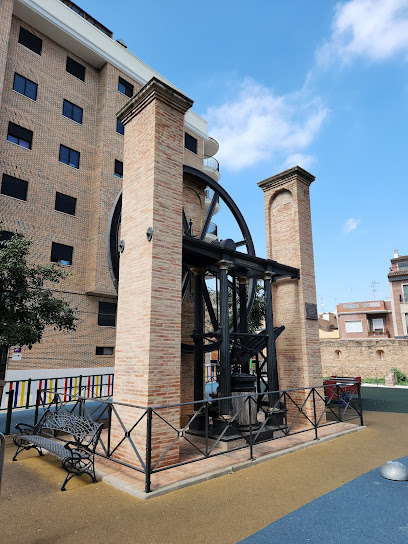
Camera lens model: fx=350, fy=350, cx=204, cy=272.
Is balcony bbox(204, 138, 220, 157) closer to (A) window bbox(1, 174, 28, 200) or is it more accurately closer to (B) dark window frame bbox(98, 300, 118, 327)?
(A) window bbox(1, 174, 28, 200)

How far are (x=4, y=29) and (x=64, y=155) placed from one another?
5.73m

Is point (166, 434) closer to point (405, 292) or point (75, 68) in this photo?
point (75, 68)

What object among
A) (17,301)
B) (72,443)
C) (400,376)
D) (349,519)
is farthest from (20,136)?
(400,376)

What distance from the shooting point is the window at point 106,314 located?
18286 millimetres

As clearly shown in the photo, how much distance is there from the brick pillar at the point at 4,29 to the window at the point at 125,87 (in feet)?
20.3

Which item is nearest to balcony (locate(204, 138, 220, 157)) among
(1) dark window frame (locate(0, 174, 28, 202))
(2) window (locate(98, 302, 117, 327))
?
(1) dark window frame (locate(0, 174, 28, 202))

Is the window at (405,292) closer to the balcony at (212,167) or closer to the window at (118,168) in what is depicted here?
the balcony at (212,167)

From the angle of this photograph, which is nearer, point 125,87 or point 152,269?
point 152,269

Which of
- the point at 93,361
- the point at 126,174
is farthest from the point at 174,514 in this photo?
the point at 93,361

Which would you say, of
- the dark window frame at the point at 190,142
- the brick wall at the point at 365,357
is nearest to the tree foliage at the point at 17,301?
the dark window frame at the point at 190,142

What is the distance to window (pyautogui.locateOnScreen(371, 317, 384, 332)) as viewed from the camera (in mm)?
38625

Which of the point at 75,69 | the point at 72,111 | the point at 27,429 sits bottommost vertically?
the point at 27,429

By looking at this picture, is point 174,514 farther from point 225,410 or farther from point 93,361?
point 93,361

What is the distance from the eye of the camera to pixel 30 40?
17.8 metres
